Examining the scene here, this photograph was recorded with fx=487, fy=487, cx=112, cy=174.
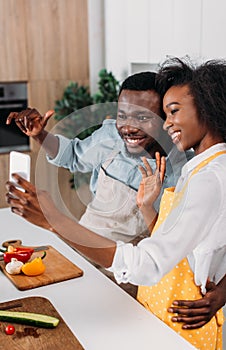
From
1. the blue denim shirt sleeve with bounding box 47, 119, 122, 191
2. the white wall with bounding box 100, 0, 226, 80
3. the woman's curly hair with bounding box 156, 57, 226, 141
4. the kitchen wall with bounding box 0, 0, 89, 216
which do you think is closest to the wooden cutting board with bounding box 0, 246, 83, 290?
the blue denim shirt sleeve with bounding box 47, 119, 122, 191

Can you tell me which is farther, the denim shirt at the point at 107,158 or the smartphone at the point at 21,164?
the smartphone at the point at 21,164

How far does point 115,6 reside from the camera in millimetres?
3281

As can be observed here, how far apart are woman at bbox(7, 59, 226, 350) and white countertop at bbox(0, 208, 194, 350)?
111mm

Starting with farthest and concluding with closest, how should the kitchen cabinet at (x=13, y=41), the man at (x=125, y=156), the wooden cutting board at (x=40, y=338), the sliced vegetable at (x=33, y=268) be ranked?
1. the kitchen cabinet at (x=13, y=41)
2. the sliced vegetable at (x=33, y=268)
3. the man at (x=125, y=156)
4. the wooden cutting board at (x=40, y=338)

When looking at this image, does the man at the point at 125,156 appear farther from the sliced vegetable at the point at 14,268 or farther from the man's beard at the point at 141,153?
the sliced vegetable at the point at 14,268

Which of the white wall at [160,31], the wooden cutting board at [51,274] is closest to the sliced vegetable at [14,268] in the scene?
the wooden cutting board at [51,274]

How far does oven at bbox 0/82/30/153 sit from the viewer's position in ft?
10.7

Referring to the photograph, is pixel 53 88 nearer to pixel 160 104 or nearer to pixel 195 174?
pixel 160 104

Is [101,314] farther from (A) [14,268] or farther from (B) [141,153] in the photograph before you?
(B) [141,153]

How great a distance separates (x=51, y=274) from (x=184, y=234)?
0.48 meters

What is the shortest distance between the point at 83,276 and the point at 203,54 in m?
1.42

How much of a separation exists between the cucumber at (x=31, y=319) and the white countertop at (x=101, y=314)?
0.05 m

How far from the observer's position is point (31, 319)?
1.08 m

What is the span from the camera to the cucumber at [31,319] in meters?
1.08
